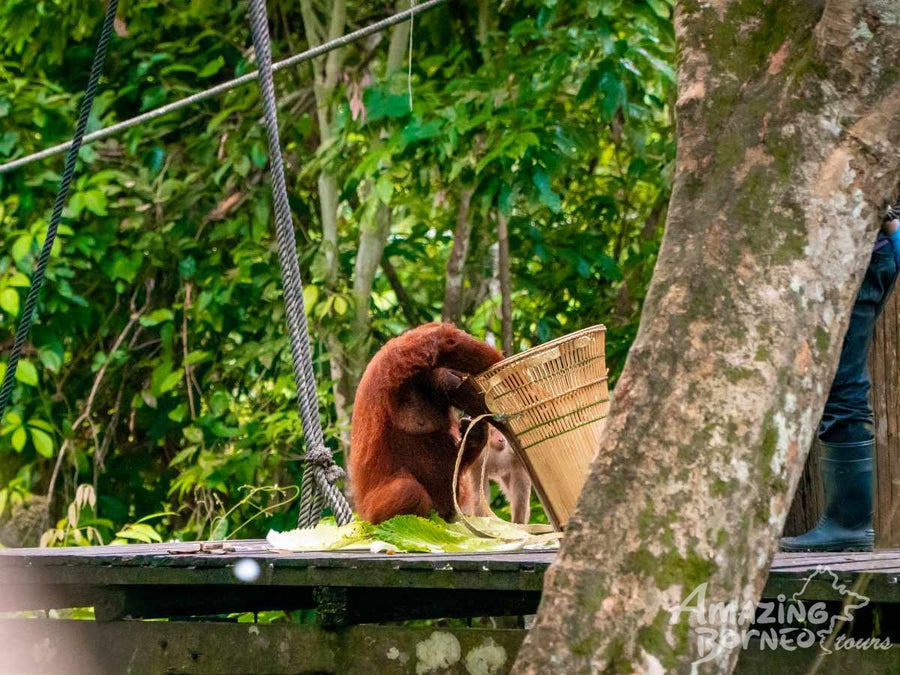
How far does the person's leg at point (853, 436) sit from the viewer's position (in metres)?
3.30

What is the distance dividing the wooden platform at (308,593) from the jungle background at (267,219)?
2446 millimetres

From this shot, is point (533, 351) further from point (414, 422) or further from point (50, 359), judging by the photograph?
point (50, 359)

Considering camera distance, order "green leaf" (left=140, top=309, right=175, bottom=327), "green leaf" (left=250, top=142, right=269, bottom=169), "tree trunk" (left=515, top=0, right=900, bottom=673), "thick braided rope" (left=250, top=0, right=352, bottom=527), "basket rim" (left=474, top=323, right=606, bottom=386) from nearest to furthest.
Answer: "tree trunk" (left=515, top=0, right=900, bottom=673) < "basket rim" (left=474, top=323, right=606, bottom=386) < "thick braided rope" (left=250, top=0, right=352, bottom=527) < "green leaf" (left=250, top=142, right=269, bottom=169) < "green leaf" (left=140, top=309, right=175, bottom=327)

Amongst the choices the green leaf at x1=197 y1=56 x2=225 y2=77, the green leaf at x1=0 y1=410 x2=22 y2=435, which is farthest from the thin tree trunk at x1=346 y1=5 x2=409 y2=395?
the green leaf at x1=0 y1=410 x2=22 y2=435

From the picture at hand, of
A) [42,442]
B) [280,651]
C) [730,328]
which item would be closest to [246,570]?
[280,651]

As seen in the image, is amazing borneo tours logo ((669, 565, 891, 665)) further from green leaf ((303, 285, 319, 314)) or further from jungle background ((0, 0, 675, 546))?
green leaf ((303, 285, 319, 314))

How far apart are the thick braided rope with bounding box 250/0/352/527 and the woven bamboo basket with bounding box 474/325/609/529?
0.94 metres

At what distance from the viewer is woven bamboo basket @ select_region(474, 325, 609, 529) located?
332cm

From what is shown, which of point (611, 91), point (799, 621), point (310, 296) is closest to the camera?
point (799, 621)

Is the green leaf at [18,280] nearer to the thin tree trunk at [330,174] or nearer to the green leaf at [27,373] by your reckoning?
the green leaf at [27,373]

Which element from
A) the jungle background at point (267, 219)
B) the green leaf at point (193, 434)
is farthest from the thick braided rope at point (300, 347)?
the green leaf at point (193, 434)

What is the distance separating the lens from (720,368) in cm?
202

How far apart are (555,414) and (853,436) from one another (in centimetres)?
82

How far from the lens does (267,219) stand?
6.77m
